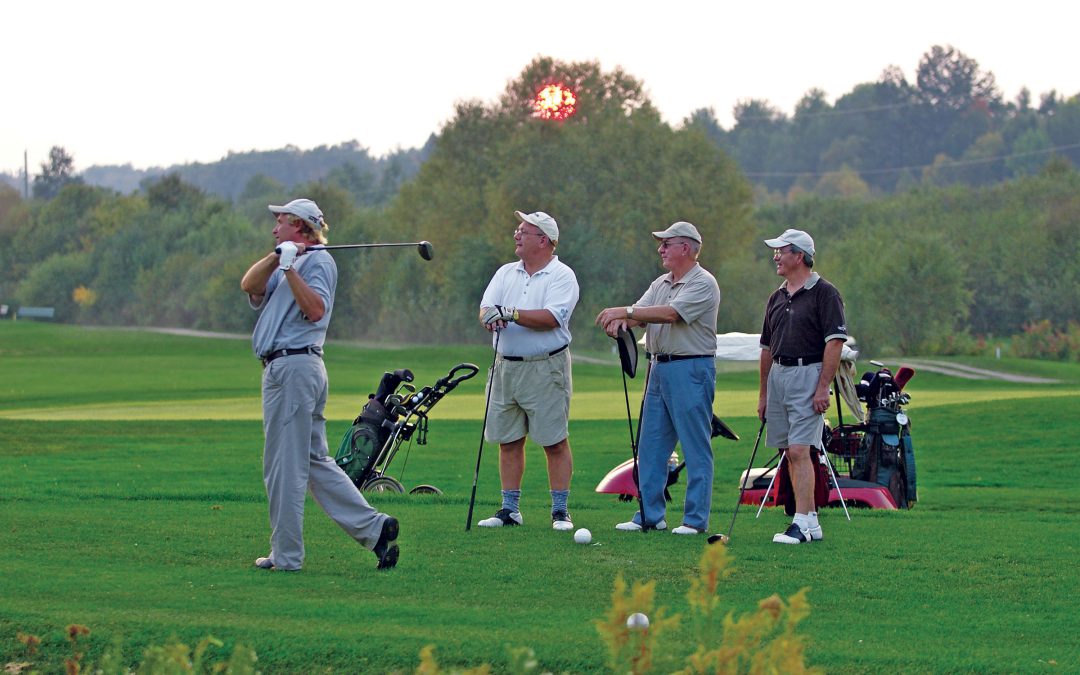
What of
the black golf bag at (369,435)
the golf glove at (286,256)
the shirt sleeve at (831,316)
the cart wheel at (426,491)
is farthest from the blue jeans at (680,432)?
the golf glove at (286,256)

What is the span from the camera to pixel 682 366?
10.5 m

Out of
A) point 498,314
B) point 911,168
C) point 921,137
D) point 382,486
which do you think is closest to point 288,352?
point 498,314

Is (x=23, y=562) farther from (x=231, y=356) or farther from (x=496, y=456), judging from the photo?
(x=231, y=356)

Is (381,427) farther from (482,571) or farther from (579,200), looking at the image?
(579,200)

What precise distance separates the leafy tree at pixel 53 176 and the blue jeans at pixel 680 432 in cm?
16839

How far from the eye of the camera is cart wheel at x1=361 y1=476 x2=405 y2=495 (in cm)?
1326

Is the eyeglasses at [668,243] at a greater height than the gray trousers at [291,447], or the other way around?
the eyeglasses at [668,243]

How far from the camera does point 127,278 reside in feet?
324

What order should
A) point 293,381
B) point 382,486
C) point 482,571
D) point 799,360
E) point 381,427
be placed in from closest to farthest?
point 293,381
point 482,571
point 799,360
point 381,427
point 382,486

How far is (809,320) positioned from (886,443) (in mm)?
3108

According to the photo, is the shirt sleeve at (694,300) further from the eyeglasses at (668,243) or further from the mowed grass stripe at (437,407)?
the mowed grass stripe at (437,407)

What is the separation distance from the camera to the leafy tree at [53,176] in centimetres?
17025

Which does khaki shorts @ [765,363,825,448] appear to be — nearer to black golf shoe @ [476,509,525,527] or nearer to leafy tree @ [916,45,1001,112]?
black golf shoe @ [476,509,525,527]

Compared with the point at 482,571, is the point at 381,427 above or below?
above
